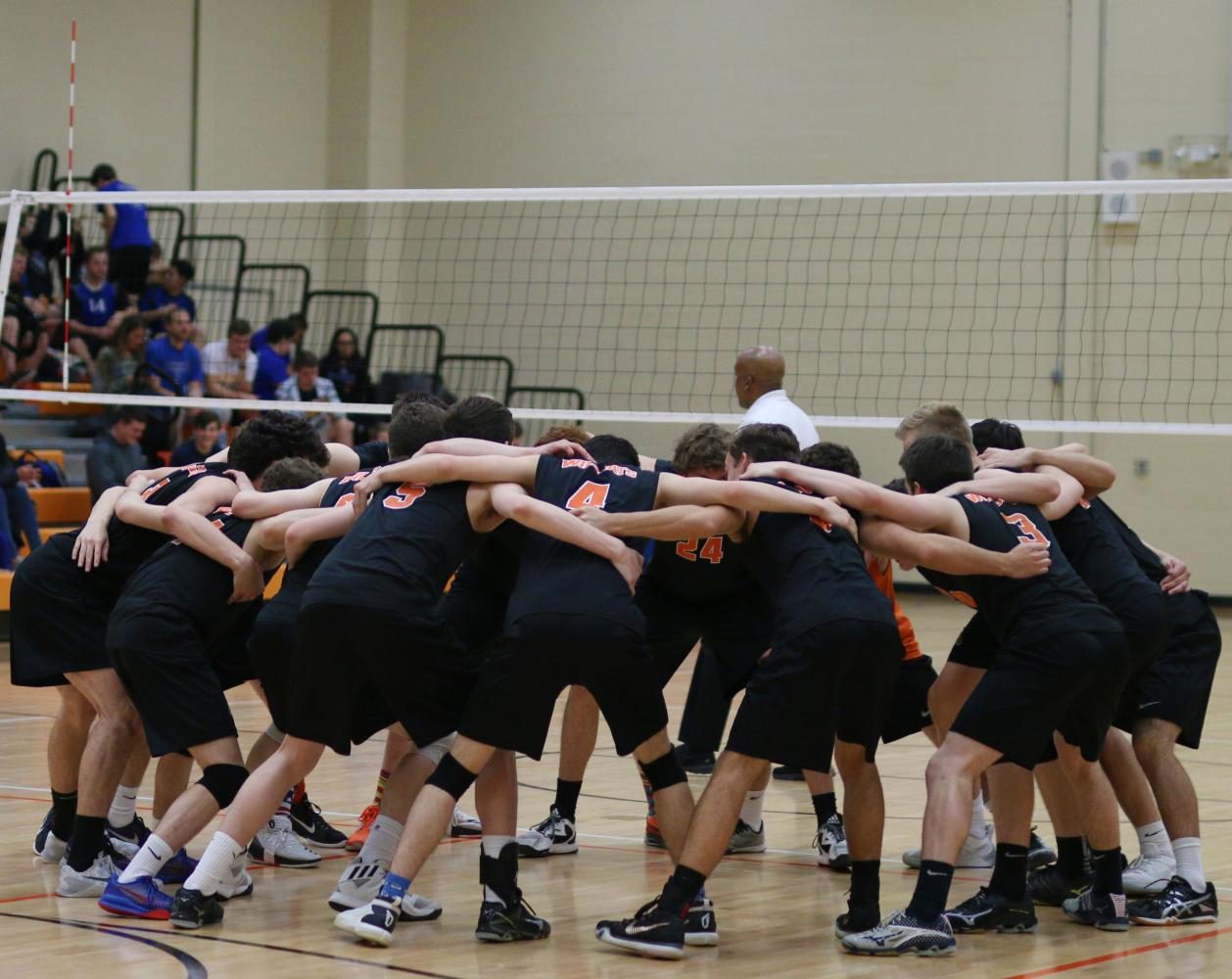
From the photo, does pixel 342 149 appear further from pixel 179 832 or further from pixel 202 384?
pixel 179 832

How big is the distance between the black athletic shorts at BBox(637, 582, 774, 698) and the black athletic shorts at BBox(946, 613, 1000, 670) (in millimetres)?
786

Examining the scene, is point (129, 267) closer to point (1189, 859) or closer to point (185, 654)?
point (185, 654)

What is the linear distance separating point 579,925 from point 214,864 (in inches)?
43.1

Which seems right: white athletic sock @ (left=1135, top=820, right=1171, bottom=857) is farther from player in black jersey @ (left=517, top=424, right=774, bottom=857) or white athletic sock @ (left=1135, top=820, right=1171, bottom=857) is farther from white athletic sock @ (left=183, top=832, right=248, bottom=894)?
white athletic sock @ (left=183, top=832, right=248, bottom=894)

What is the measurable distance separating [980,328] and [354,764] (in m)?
10.0

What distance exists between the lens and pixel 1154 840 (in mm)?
5680

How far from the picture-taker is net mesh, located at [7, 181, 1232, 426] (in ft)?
53.3

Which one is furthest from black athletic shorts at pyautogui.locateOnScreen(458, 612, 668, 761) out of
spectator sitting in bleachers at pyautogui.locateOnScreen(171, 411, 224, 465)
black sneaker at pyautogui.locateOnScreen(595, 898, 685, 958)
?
spectator sitting in bleachers at pyautogui.locateOnScreen(171, 411, 224, 465)

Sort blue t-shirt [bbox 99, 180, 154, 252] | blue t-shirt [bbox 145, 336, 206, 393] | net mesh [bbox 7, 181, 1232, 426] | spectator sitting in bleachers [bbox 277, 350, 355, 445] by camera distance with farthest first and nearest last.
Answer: blue t-shirt [bbox 99, 180, 154, 252], net mesh [bbox 7, 181, 1232, 426], spectator sitting in bleachers [bbox 277, 350, 355, 445], blue t-shirt [bbox 145, 336, 206, 393]

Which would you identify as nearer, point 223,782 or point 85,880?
point 223,782

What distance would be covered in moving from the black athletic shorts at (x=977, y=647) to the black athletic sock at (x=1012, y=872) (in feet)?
2.37

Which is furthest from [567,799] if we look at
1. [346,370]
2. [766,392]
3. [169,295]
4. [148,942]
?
[169,295]

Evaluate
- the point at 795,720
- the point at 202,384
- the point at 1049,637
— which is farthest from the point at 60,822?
the point at 202,384

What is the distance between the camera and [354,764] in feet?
27.0
